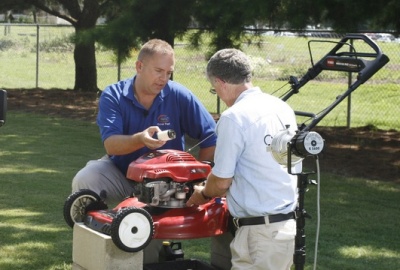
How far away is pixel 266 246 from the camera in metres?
4.54

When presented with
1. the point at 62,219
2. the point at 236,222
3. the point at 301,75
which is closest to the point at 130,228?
the point at 236,222

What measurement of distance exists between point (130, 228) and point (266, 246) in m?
0.71

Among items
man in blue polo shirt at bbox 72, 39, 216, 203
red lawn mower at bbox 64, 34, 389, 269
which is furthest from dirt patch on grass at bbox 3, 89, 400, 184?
red lawn mower at bbox 64, 34, 389, 269

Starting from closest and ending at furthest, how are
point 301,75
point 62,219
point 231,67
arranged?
point 231,67, point 62,219, point 301,75

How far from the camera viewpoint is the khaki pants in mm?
4531

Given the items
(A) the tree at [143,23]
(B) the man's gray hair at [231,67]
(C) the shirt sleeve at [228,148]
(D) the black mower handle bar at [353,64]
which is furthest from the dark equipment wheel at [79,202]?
(A) the tree at [143,23]

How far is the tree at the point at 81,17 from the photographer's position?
18234mm

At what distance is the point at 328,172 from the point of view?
32.9ft

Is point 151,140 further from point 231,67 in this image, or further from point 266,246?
point 266,246

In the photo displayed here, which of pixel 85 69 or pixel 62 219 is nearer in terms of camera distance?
pixel 62 219

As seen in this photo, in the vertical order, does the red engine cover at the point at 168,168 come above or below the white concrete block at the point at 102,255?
above

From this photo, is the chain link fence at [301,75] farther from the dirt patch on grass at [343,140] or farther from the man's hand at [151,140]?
the man's hand at [151,140]

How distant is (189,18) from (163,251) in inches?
264

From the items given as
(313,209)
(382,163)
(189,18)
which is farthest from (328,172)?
(189,18)
